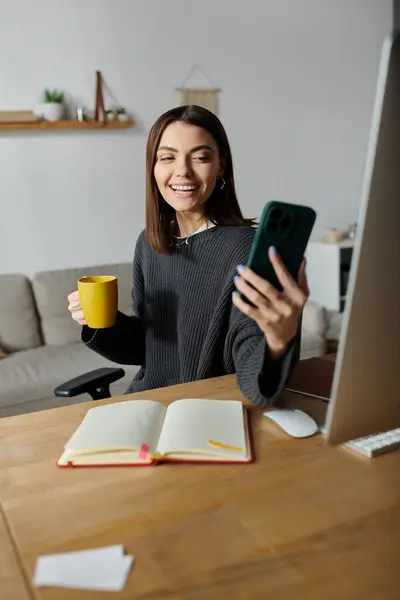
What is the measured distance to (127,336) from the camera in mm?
1610

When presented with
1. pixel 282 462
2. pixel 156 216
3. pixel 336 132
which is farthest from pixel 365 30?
pixel 282 462

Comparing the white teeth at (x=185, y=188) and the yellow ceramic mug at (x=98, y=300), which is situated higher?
the white teeth at (x=185, y=188)

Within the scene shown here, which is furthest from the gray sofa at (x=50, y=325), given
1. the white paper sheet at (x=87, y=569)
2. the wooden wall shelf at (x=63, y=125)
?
the white paper sheet at (x=87, y=569)

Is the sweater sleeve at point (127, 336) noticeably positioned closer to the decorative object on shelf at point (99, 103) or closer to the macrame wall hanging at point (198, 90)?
the decorative object on shelf at point (99, 103)

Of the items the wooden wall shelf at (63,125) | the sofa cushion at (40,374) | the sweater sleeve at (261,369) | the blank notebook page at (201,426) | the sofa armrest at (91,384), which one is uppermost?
the wooden wall shelf at (63,125)

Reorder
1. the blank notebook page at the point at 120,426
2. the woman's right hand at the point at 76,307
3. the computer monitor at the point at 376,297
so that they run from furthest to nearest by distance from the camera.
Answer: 1. the woman's right hand at the point at 76,307
2. the blank notebook page at the point at 120,426
3. the computer monitor at the point at 376,297

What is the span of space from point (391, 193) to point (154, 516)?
498 millimetres

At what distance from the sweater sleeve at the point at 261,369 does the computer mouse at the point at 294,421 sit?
2cm

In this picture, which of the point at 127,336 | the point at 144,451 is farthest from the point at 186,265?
the point at 144,451

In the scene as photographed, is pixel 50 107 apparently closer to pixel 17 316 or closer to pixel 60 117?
pixel 60 117

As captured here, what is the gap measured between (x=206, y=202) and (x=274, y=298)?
650 mm

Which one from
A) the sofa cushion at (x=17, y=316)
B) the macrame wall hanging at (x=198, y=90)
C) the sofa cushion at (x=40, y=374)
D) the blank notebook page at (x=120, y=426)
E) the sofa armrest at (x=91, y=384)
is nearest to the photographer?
the blank notebook page at (x=120, y=426)

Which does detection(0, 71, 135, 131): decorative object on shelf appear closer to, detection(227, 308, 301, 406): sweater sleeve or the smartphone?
detection(227, 308, 301, 406): sweater sleeve

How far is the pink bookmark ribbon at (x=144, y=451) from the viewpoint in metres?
0.95
